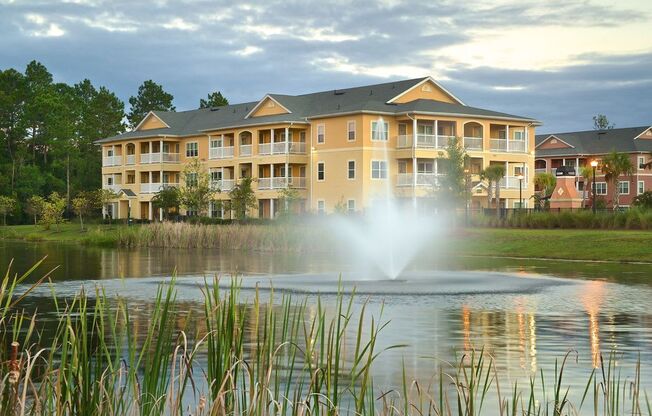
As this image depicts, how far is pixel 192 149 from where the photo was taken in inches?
3546

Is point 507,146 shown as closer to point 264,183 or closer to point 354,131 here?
point 354,131

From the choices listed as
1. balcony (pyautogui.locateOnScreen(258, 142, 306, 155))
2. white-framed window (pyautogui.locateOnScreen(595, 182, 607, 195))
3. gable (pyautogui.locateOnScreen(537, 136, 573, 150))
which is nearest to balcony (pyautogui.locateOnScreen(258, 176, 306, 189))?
balcony (pyautogui.locateOnScreen(258, 142, 306, 155))

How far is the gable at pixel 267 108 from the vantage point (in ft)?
259

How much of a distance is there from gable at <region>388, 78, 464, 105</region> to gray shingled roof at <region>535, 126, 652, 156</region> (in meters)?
29.9

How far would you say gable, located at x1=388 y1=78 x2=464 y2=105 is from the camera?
246ft

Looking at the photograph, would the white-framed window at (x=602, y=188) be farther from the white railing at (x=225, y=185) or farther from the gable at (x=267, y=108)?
the white railing at (x=225, y=185)

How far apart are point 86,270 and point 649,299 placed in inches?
801

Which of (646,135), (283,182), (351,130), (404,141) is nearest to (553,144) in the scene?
(646,135)

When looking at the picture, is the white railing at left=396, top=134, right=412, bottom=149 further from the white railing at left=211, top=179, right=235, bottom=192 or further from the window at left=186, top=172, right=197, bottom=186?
the white railing at left=211, top=179, right=235, bottom=192

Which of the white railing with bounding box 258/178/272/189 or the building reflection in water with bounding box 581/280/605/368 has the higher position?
the white railing with bounding box 258/178/272/189

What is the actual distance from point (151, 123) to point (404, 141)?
103ft

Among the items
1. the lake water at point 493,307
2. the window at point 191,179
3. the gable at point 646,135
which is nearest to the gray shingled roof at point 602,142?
the gable at point 646,135

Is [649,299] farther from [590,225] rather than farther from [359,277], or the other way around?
[590,225]

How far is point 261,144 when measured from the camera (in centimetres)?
7925
